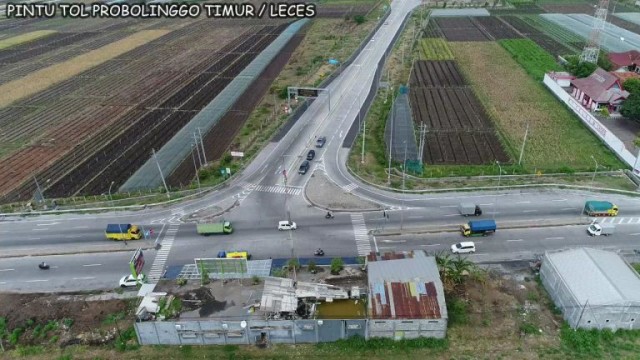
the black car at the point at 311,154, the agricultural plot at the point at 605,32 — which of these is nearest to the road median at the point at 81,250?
the black car at the point at 311,154

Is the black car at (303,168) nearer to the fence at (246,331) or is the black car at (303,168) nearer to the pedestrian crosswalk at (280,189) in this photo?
the pedestrian crosswalk at (280,189)

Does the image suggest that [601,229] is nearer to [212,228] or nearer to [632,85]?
[632,85]

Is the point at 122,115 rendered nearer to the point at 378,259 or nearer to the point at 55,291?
the point at 55,291

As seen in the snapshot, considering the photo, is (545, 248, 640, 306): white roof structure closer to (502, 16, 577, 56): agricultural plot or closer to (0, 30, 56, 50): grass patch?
(502, 16, 577, 56): agricultural plot

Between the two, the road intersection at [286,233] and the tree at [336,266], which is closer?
the tree at [336,266]

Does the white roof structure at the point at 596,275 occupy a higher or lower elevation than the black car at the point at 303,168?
higher

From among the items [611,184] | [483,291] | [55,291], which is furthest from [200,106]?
[611,184]
